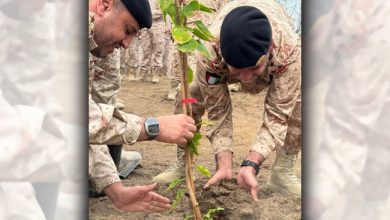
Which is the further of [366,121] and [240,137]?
[240,137]

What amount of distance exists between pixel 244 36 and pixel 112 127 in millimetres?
478

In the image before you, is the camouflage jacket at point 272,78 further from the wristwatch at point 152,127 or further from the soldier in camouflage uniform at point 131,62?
the wristwatch at point 152,127

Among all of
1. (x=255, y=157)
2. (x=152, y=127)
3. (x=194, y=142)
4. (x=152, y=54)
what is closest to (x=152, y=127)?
(x=152, y=127)

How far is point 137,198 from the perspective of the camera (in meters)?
1.42

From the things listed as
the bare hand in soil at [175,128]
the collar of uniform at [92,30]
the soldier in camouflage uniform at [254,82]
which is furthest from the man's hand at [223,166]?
the collar of uniform at [92,30]

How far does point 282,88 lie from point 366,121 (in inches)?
35.9

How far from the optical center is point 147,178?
196 centimetres

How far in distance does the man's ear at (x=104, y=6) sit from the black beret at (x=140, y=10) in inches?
1.5

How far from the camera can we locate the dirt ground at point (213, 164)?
186 centimetres

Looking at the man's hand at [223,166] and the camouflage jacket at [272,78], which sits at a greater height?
the camouflage jacket at [272,78]

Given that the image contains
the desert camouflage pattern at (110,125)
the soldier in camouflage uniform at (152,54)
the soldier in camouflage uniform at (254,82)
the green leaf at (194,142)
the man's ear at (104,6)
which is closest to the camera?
the desert camouflage pattern at (110,125)

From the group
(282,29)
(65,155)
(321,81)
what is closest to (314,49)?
(321,81)

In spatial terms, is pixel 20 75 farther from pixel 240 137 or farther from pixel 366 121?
pixel 240 137

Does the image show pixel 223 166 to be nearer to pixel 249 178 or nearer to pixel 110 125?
pixel 249 178
